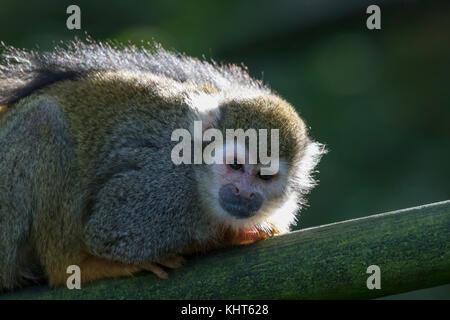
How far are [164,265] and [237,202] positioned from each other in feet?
2.38

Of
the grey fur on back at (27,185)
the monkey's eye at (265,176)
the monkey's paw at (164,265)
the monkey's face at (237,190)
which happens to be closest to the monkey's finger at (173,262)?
the monkey's paw at (164,265)

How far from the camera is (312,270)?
4.05 m

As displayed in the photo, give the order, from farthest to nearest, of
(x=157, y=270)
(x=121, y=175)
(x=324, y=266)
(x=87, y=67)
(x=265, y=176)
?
1. (x=87, y=67)
2. (x=265, y=176)
3. (x=121, y=175)
4. (x=157, y=270)
5. (x=324, y=266)

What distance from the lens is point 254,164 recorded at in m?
4.63

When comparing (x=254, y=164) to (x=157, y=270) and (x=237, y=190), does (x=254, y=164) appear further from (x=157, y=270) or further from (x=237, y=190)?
(x=157, y=270)

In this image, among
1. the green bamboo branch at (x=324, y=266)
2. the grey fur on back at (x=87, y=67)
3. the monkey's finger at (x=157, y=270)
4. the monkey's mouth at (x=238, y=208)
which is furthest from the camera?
the grey fur on back at (x=87, y=67)

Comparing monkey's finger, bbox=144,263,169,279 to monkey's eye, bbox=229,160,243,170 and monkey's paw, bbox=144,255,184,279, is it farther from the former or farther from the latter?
monkey's eye, bbox=229,160,243,170

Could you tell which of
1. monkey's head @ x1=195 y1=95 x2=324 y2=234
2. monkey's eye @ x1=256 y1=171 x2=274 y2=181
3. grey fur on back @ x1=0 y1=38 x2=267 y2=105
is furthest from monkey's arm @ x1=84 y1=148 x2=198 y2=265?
grey fur on back @ x1=0 y1=38 x2=267 y2=105

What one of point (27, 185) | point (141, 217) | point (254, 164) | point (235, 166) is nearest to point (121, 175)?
point (141, 217)

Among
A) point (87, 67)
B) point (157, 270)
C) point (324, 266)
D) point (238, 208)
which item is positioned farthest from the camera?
point (87, 67)

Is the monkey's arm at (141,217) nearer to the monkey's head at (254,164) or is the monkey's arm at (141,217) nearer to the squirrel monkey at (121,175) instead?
the squirrel monkey at (121,175)

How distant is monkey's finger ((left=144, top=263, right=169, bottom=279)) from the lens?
4259 millimetres

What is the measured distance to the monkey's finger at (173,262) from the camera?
4.30 metres

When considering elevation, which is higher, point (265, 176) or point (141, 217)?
point (265, 176)
